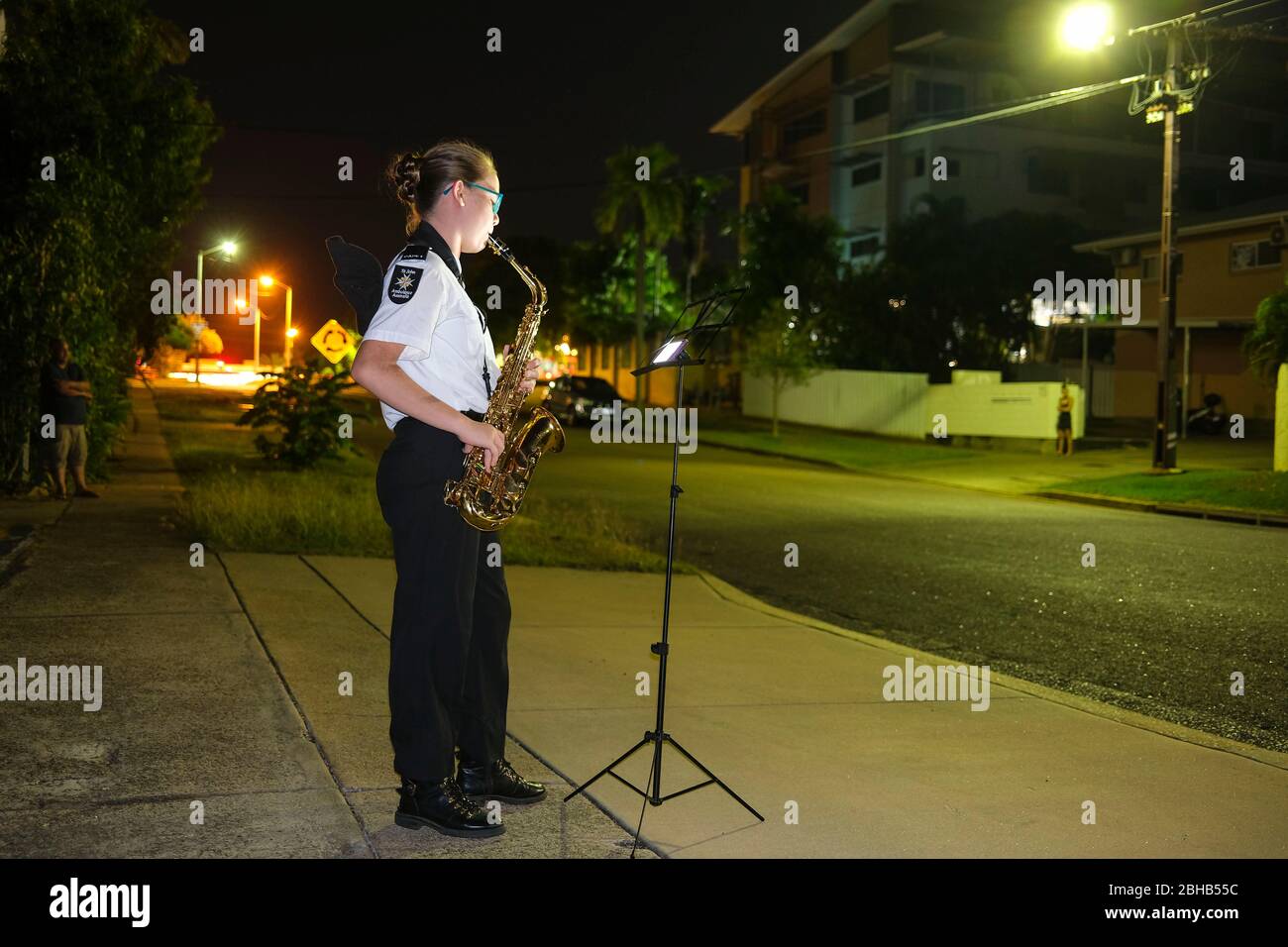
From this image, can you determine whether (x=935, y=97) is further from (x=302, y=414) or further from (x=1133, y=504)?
(x=302, y=414)

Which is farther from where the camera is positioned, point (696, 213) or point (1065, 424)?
point (696, 213)

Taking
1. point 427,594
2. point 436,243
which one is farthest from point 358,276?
point 427,594

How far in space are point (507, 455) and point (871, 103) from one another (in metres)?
53.3

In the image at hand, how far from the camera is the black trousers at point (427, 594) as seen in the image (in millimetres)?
4344

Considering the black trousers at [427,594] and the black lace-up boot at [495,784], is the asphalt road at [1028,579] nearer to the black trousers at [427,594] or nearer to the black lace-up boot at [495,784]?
the black lace-up boot at [495,784]

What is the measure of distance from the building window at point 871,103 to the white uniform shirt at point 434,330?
A: 168 feet

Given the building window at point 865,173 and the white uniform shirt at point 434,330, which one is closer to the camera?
the white uniform shirt at point 434,330

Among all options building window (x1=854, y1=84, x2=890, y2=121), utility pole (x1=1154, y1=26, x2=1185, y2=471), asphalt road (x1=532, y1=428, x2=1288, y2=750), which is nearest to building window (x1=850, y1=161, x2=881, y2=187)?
building window (x1=854, y1=84, x2=890, y2=121)

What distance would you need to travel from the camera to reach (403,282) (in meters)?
4.23

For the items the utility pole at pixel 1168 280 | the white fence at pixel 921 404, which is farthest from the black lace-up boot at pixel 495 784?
the white fence at pixel 921 404

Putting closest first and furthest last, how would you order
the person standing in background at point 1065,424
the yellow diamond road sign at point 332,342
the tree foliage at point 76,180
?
the tree foliage at point 76,180 < the yellow diamond road sign at point 332,342 < the person standing in background at point 1065,424

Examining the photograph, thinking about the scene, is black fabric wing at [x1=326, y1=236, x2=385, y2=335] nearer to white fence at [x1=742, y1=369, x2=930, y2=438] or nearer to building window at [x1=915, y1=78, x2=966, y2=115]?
white fence at [x1=742, y1=369, x2=930, y2=438]
